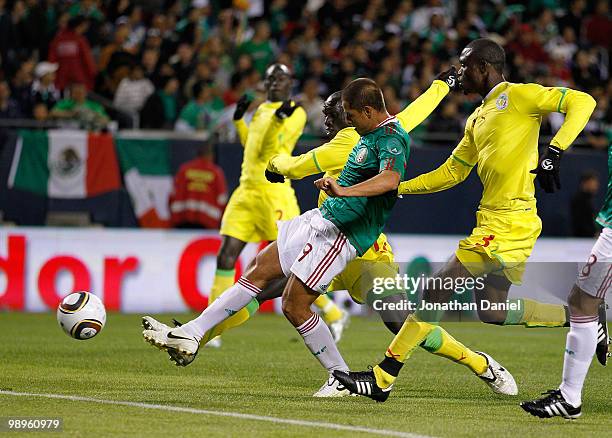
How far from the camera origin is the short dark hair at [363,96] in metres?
8.41

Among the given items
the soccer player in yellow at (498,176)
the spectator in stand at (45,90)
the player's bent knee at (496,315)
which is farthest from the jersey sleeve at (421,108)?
the spectator in stand at (45,90)

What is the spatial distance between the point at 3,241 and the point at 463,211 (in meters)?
6.54

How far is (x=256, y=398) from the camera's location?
28.5 ft

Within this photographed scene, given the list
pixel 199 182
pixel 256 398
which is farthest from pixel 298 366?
pixel 199 182

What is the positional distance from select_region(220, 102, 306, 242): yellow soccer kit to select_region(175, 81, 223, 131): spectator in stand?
5.59 m

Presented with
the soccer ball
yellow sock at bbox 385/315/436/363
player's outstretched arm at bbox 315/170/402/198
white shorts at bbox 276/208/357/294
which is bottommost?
the soccer ball

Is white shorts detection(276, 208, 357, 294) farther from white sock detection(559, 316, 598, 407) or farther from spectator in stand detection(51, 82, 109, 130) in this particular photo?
spectator in stand detection(51, 82, 109, 130)

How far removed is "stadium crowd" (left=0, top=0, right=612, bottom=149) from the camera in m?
18.7

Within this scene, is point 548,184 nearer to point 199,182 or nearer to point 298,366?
point 298,366

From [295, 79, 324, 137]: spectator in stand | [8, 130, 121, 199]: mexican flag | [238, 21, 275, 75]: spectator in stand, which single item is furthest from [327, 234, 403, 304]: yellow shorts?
[238, 21, 275, 75]: spectator in stand

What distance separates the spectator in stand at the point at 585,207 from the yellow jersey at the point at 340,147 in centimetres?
897

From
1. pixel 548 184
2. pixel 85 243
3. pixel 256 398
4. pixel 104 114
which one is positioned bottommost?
pixel 85 243

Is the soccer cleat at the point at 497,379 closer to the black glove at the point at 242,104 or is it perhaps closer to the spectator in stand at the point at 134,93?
the black glove at the point at 242,104

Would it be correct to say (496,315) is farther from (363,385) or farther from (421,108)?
(421,108)
